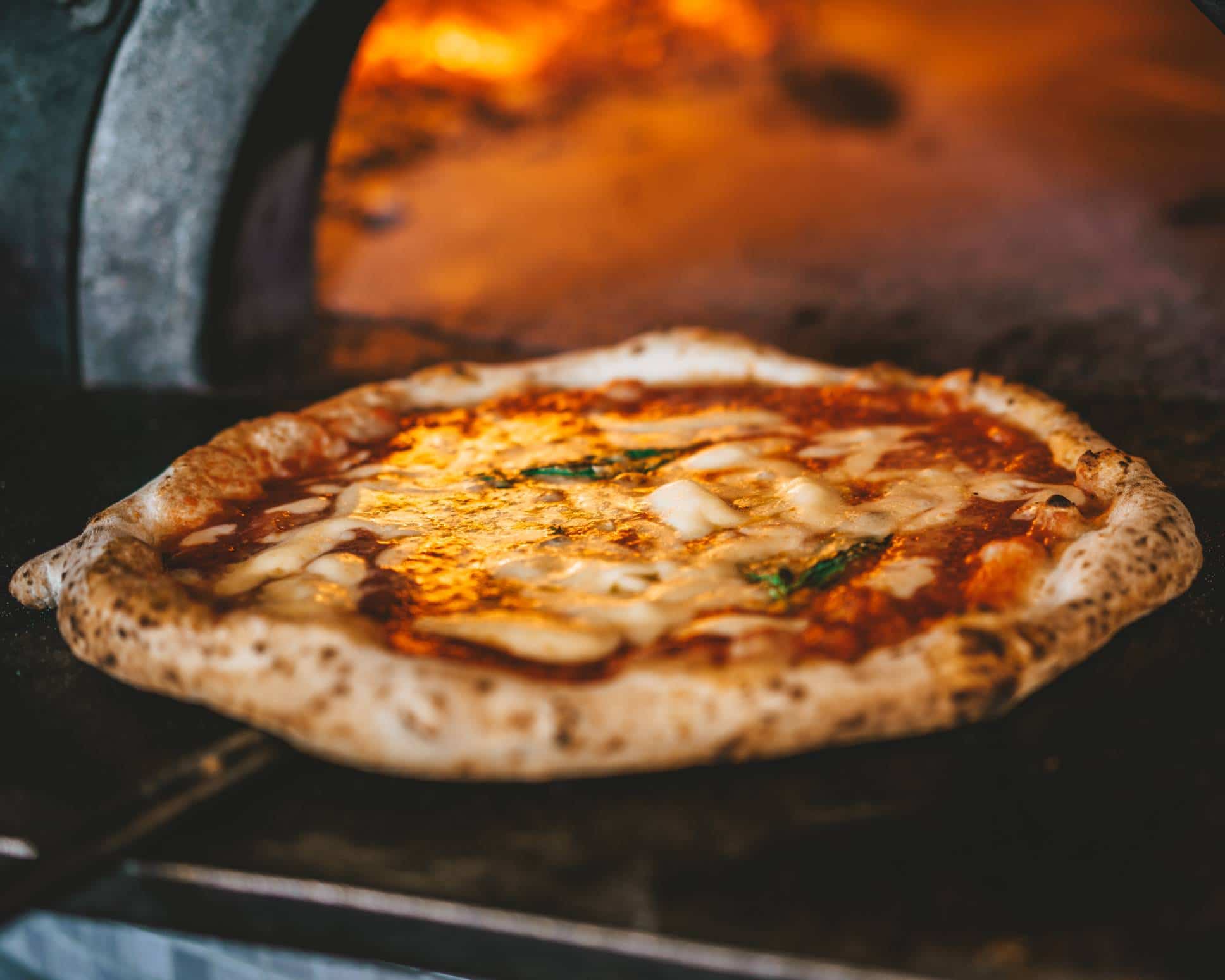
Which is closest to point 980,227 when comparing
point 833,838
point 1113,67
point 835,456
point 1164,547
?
point 1113,67

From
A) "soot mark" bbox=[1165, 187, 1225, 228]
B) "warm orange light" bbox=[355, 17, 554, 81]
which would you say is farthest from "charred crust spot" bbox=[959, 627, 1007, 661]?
"warm orange light" bbox=[355, 17, 554, 81]

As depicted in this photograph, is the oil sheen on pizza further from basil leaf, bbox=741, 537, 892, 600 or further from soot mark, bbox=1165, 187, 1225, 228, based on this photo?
soot mark, bbox=1165, 187, 1225, 228

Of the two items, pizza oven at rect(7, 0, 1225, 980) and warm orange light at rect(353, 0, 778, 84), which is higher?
warm orange light at rect(353, 0, 778, 84)

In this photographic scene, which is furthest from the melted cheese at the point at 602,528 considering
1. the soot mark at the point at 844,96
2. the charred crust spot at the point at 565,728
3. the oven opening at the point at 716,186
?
the soot mark at the point at 844,96

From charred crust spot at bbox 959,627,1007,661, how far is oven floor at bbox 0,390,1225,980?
0.35ft

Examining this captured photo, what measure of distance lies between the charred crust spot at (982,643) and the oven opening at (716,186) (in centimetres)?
226

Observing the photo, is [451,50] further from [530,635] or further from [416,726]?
[416,726]

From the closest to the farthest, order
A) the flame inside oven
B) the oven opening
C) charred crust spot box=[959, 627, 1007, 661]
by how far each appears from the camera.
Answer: charred crust spot box=[959, 627, 1007, 661], the oven opening, the flame inside oven

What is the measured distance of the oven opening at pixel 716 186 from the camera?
12.4 ft

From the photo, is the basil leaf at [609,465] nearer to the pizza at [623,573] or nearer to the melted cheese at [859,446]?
the pizza at [623,573]

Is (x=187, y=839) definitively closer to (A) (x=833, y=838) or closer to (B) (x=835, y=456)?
(A) (x=833, y=838)

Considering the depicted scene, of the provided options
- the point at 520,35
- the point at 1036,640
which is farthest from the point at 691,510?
the point at 520,35

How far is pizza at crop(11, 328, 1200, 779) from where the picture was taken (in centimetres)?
142

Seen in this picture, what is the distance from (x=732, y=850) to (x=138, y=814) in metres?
0.74
